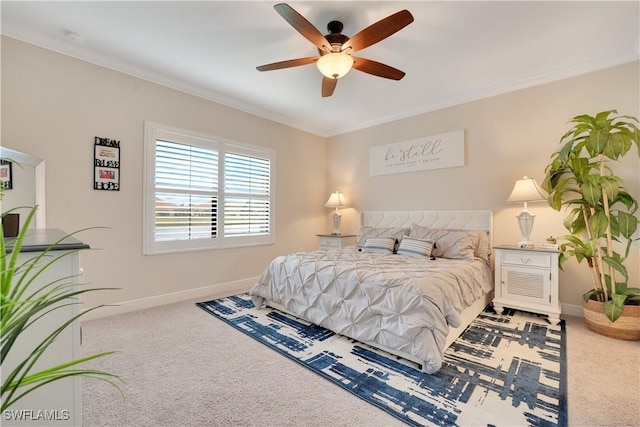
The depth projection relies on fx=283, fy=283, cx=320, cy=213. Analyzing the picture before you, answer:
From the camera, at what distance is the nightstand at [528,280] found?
9.34 feet

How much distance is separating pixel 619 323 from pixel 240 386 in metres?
3.21

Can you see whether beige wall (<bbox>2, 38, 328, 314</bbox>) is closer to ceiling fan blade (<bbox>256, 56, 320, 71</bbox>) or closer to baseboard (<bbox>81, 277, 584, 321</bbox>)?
baseboard (<bbox>81, 277, 584, 321</bbox>)

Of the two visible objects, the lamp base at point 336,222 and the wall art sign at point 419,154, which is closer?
the wall art sign at point 419,154

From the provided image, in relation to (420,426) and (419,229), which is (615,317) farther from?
(420,426)

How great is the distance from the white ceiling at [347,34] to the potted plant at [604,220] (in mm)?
791

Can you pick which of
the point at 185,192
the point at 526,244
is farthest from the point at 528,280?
the point at 185,192

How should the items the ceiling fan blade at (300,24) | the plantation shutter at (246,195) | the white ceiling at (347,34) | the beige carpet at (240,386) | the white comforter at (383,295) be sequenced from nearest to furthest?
the beige carpet at (240,386)
the ceiling fan blade at (300,24)
the white comforter at (383,295)
the white ceiling at (347,34)
the plantation shutter at (246,195)

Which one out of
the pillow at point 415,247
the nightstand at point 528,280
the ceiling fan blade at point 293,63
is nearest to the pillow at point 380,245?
the pillow at point 415,247

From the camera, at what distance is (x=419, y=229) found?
377cm

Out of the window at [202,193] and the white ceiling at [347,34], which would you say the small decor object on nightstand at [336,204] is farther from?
the white ceiling at [347,34]

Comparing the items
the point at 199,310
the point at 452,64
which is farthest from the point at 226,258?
the point at 452,64

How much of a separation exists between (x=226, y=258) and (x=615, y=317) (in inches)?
167

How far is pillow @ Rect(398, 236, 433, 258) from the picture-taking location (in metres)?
3.31

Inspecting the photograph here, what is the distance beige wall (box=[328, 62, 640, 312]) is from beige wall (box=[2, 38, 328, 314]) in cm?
252
